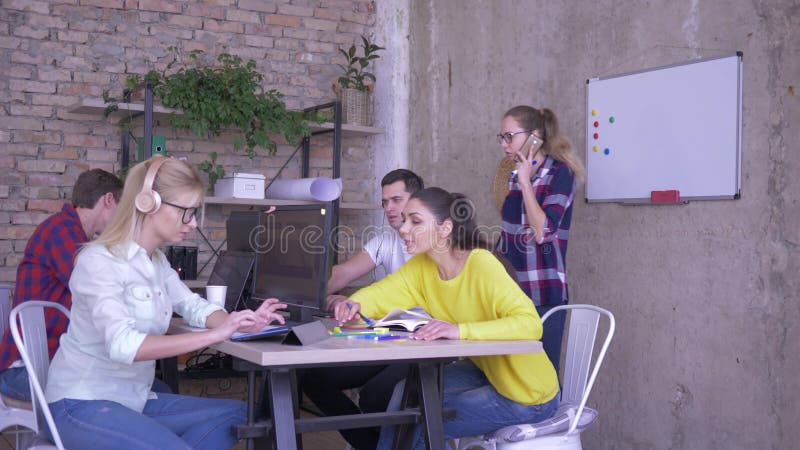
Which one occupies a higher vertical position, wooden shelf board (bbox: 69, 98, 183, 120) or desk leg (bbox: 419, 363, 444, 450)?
wooden shelf board (bbox: 69, 98, 183, 120)

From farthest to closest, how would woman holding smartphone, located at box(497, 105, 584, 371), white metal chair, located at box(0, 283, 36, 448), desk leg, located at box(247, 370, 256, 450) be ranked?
woman holding smartphone, located at box(497, 105, 584, 371), white metal chair, located at box(0, 283, 36, 448), desk leg, located at box(247, 370, 256, 450)

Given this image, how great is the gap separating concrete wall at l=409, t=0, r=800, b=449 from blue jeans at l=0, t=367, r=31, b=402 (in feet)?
7.77

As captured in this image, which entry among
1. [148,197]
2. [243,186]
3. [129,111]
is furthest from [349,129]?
[148,197]

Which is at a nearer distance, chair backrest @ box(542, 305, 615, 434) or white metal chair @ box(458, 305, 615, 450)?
white metal chair @ box(458, 305, 615, 450)

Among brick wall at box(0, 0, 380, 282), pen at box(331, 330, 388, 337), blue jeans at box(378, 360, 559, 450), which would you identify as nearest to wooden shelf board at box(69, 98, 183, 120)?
brick wall at box(0, 0, 380, 282)

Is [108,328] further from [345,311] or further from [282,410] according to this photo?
[345,311]

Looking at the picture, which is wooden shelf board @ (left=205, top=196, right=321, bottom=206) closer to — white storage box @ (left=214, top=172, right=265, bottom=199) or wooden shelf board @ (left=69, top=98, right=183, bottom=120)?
white storage box @ (left=214, top=172, right=265, bottom=199)

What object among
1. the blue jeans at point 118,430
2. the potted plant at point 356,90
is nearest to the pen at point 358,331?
the blue jeans at point 118,430

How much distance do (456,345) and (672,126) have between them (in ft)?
5.56

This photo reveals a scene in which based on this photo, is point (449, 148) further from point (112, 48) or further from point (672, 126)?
point (112, 48)

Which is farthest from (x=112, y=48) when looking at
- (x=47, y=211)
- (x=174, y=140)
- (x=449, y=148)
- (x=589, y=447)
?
(x=589, y=447)

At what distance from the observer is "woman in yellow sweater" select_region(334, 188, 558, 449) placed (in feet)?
8.06

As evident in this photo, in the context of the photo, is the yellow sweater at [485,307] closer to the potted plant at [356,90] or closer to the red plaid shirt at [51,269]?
the red plaid shirt at [51,269]

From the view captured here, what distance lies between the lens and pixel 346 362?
2.09 metres
